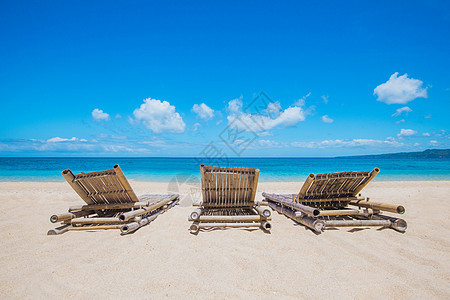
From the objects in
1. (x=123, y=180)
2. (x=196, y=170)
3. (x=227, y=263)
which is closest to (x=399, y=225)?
(x=227, y=263)

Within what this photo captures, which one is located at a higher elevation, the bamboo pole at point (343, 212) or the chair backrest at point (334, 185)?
the chair backrest at point (334, 185)

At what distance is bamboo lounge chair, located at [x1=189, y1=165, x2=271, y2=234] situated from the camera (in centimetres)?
440

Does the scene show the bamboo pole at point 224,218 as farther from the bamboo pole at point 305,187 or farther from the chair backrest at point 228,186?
the bamboo pole at point 305,187

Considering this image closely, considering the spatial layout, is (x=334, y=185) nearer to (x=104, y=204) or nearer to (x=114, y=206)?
(x=114, y=206)

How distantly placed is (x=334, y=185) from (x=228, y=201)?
101 inches

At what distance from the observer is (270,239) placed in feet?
12.7

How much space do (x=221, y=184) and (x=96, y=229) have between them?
2.78 meters

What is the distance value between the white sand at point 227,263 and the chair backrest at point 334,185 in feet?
3.07

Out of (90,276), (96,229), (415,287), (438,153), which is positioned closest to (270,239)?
(415,287)

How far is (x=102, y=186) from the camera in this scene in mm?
4723

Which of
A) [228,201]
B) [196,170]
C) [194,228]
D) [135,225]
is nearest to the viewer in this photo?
[194,228]

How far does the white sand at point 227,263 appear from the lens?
2.41 meters

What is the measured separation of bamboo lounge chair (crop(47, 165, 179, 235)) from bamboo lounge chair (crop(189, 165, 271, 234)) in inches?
48.4

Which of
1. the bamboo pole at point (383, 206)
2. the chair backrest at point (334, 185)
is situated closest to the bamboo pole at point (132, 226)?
the chair backrest at point (334, 185)
